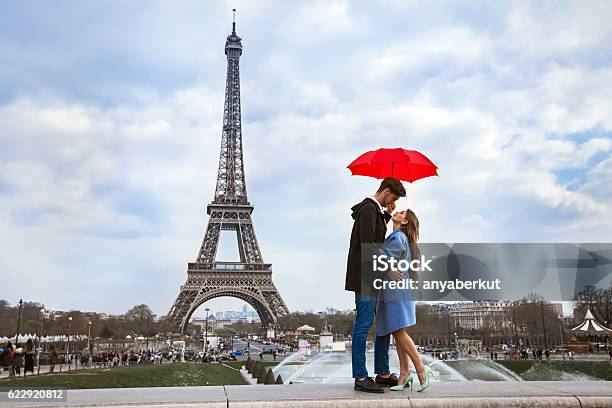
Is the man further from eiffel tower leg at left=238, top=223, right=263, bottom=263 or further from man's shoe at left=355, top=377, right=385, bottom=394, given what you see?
eiffel tower leg at left=238, top=223, right=263, bottom=263

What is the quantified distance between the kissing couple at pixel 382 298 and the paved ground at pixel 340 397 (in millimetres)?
543

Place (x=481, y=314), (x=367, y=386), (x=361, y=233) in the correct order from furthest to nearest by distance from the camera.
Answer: (x=481, y=314)
(x=361, y=233)
(x=367, y=386)

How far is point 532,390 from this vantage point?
4.87m

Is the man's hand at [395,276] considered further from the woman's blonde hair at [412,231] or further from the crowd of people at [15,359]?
the crowd of people at [15,359]

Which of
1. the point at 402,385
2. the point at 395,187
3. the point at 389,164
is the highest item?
the point at 389,164

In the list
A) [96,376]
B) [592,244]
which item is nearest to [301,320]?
[96,376]

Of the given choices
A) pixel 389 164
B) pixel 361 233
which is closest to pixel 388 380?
pixel 361 233

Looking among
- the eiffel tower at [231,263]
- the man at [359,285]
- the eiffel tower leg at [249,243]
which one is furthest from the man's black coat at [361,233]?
the eiffel tower leg at [249,243]

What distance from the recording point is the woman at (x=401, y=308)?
5.50 metres

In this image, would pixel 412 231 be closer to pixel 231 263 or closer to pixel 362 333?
pixel 362 333

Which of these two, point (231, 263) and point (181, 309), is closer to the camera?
point (181, 309)

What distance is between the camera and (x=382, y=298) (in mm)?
5707

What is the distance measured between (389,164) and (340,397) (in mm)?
3509

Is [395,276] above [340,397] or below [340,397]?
above
